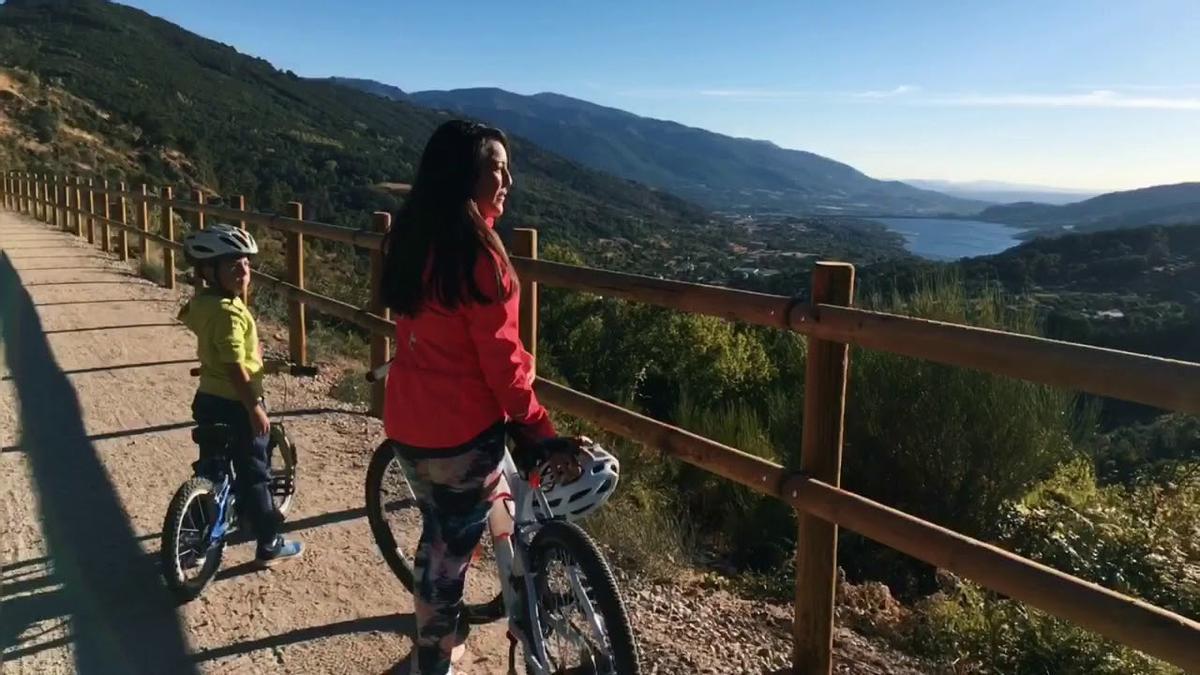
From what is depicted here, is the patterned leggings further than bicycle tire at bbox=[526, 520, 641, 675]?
Yes

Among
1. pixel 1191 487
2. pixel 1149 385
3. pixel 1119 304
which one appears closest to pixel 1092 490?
pixel 1191 487

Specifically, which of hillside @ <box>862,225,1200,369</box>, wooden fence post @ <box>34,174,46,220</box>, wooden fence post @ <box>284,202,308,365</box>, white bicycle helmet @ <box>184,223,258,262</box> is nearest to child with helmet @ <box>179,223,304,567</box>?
→ white bicycle helmet @ <box>184,223,258,262</box>

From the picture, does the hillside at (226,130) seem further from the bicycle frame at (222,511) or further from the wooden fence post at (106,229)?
the bicycle frame at (222,511)

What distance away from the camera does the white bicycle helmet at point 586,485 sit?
255 centimetres

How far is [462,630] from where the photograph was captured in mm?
3496

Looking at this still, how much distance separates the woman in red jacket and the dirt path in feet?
3.16

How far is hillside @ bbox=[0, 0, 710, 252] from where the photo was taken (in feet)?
152

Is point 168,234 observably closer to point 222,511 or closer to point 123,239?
point 123,239

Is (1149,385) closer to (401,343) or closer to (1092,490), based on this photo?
(401,343)

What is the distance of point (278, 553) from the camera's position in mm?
4324

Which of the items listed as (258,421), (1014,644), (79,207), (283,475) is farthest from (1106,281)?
(79,207)

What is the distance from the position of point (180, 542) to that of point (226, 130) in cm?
6344

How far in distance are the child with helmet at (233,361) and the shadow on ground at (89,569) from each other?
0.57m

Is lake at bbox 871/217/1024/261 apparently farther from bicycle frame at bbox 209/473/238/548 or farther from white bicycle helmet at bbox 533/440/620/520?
white bicycle helmet at bbox 533/440/620/520
